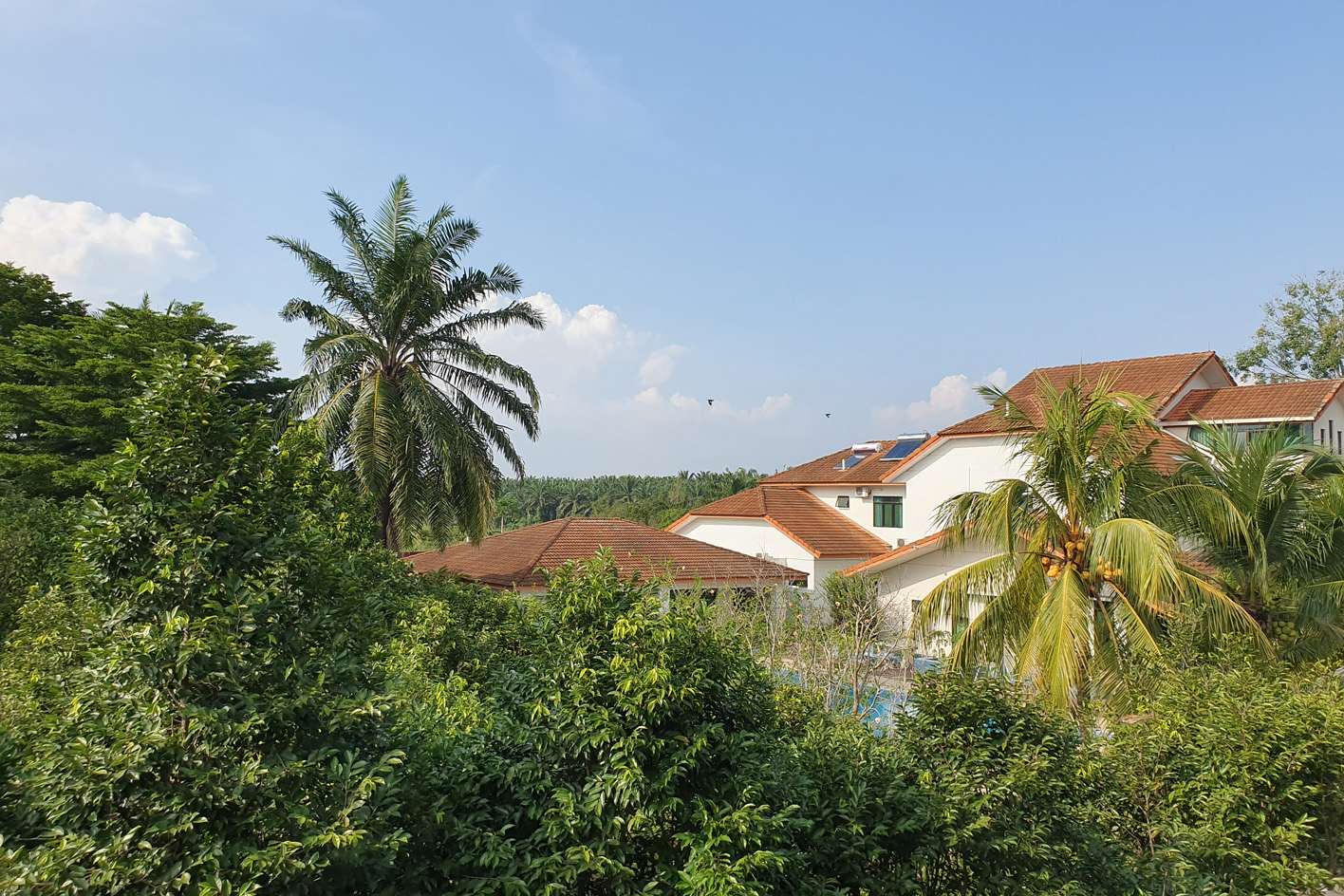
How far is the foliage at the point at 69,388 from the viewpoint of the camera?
75.3ft

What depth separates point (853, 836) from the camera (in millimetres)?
4387

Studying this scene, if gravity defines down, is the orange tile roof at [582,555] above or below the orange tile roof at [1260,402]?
below

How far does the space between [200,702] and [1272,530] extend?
12.3 metres

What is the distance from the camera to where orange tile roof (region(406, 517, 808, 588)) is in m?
19.5

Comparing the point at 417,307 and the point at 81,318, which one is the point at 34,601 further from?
the point at 81,318

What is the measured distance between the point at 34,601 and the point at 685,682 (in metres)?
7.17

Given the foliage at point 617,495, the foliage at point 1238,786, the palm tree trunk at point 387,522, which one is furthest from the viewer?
the foliage at point 617,495

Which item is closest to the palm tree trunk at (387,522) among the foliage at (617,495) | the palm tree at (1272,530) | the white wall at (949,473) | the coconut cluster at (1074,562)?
the coconut cluster at (1074,562)

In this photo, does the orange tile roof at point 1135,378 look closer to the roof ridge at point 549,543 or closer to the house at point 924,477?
the house at point 924,477

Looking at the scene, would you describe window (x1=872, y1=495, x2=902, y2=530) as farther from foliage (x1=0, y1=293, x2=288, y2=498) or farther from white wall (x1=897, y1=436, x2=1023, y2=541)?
foliage (x1=0, y1=293, x2=288, y2=498)

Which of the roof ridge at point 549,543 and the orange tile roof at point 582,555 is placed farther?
the orange tile roof at point 582,555

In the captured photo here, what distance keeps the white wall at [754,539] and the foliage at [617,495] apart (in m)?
26.2

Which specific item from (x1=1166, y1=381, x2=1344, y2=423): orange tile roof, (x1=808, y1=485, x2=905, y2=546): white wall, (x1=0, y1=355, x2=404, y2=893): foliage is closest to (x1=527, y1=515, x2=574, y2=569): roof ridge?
(x1=808, y1=485, x2=905, y2=546): white wall

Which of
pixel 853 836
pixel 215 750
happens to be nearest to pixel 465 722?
pixel 215 750
